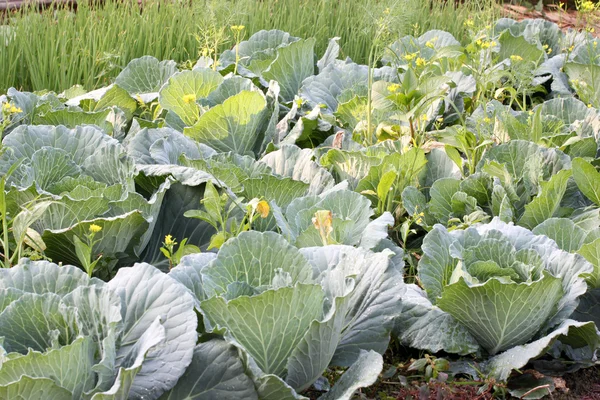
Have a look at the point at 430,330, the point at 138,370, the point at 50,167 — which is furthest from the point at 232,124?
the point at 138,370

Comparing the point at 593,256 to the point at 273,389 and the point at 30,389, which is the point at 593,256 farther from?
the point at 30,389

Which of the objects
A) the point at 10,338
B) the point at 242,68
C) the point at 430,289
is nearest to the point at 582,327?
the point at 430,289

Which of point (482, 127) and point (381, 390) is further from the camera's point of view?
point (482, 127)

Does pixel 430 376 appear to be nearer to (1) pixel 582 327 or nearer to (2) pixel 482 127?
(1) pixel 582 327

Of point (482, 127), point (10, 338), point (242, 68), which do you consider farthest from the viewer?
point (242, 68)

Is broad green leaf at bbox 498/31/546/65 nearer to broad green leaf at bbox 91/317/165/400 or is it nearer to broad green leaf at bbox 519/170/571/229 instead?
broad green leaf at bbox 519/170/571/229

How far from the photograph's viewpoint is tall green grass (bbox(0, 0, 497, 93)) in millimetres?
4039

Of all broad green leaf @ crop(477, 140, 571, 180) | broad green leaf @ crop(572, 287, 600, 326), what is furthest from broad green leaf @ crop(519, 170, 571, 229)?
broad green leaf @ crop(572, 287, 600, 326)

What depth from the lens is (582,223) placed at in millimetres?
2742

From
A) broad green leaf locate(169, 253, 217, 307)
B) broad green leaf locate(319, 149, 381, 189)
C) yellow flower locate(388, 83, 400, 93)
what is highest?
yellow flower locate(388, 83, 400, 93)

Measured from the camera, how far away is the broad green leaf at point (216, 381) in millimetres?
1750

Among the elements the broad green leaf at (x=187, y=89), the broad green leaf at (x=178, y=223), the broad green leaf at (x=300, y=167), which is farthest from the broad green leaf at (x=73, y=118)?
the broad green leaf at (x=300, y=167)

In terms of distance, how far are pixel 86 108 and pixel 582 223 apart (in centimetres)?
226

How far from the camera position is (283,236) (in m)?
2.40
